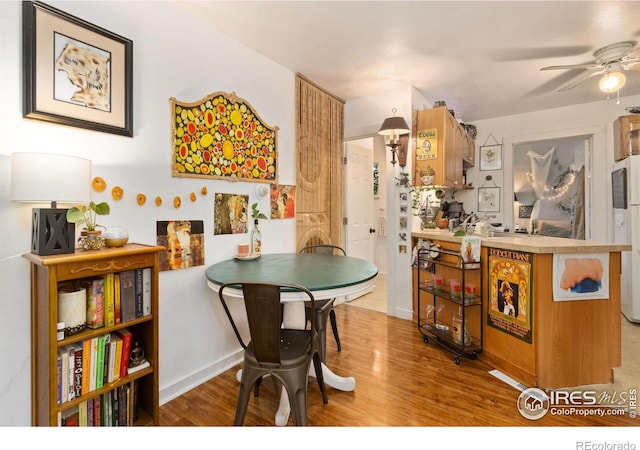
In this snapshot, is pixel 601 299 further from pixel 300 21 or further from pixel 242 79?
pixel 242 79

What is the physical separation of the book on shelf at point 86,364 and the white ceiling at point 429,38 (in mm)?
2150

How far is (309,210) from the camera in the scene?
3.37 m

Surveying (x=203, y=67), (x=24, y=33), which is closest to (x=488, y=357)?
(x=203, y=67)

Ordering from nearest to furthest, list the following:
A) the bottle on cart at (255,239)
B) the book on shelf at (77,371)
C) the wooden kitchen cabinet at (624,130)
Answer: the book on shelf at (77,371)
the bottle on cart at (255,239)
the wooden kitchen cabinet at (624,130)

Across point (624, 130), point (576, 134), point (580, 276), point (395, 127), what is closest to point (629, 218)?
point (624, 130)

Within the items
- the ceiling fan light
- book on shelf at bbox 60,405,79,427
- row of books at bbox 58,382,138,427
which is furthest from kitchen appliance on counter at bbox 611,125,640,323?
book on shelf at bbox 60,405,79,427

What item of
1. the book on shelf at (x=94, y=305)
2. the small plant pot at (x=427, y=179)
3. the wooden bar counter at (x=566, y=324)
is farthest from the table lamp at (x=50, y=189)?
the small plant pot at (x=427, y=179)

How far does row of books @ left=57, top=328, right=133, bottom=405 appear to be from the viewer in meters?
1.35

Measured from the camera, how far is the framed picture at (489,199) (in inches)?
184

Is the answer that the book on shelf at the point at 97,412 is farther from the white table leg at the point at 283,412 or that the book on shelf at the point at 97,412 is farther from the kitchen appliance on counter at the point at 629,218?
the kitchen appliance on counter at the point at 629,218

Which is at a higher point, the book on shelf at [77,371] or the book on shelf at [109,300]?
the book on shelf at [109,300]

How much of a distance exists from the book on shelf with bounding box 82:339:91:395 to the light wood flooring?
564 millimetres

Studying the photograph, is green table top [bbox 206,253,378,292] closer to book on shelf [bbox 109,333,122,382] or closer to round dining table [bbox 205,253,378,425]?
round dining table [bbox 205,253,378,425]

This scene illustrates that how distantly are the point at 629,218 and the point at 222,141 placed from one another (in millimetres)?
4325
